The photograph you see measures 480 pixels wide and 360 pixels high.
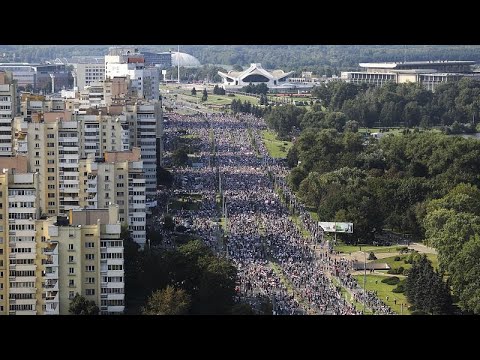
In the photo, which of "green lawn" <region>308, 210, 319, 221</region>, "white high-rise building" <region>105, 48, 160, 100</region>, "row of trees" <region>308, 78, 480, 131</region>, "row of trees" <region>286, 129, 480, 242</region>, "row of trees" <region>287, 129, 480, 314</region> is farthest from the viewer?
"row of trees" <region>308, 78, 480, 131</region>

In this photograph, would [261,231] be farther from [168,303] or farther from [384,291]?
[168,303]

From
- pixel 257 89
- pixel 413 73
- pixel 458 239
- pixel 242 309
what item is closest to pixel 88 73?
pixel 257 89

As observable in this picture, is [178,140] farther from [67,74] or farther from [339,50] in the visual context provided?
[339,50]

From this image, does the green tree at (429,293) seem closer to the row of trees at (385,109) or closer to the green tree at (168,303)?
the green tree at (168,303)

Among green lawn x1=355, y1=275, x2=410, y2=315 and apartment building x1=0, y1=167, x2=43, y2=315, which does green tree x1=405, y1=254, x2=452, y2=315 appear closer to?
A: green lawn x1=355, y1=275, x2=410, y2=315

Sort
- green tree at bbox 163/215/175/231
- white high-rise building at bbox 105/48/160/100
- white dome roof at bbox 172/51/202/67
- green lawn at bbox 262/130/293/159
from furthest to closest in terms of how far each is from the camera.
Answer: white dome roof at bbox 172/51/202/67 < white high-rise building at bbox 105/48/160/100 < green lawn at bbox 262/130/293/159 < green tree at bbox 163/215/175/231

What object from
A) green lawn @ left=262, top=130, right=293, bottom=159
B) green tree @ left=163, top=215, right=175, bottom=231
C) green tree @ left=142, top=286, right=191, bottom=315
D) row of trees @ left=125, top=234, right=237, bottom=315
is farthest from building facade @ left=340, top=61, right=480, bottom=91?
green tree @ left=142, top=286, right=191, bottom=315
